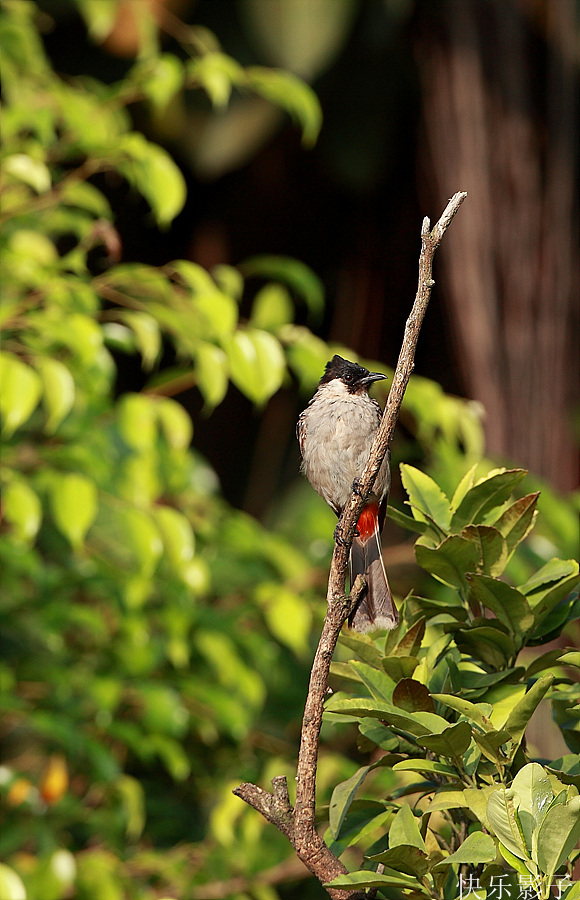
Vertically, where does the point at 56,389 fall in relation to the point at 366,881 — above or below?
above

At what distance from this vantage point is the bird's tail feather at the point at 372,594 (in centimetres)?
178

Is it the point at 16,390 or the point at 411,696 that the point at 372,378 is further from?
the point at 411,696

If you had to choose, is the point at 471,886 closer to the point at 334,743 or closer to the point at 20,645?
the point at 20,645

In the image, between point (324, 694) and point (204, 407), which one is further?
point (204, 407)

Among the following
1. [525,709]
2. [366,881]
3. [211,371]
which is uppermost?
[211,371]

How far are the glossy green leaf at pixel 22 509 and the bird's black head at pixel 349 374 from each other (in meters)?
0.88

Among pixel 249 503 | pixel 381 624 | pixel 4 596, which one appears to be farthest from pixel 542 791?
pixel 249 503

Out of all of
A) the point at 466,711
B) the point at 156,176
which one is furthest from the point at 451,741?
the point at 156,176

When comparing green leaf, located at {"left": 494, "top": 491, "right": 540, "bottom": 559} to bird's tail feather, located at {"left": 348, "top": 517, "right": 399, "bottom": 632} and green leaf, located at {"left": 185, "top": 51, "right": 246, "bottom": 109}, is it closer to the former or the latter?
bird's tail feather, located at {"left": 348, "top": 517, "right": 399, "bottom": 632}

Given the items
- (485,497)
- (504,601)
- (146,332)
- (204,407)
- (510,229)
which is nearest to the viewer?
(504,601)

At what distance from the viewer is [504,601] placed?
131 centimetres

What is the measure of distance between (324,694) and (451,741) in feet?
0.53

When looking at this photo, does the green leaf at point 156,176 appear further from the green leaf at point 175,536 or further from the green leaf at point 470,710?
the green leaf at point 470,710

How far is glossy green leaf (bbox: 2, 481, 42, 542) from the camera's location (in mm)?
2336
